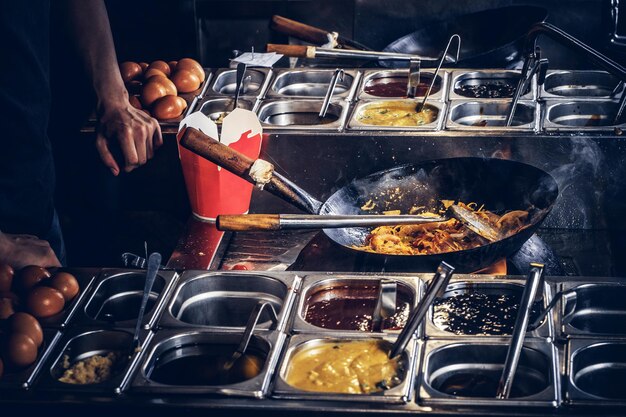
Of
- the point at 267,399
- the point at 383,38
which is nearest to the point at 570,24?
the point at 383,38

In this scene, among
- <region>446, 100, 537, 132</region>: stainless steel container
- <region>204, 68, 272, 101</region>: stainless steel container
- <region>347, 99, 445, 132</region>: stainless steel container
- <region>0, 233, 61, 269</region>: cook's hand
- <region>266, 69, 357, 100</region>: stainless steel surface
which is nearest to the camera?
<region>0, 233, 61, 269</region>: cook's hand

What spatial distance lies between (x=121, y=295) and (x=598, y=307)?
149 cm

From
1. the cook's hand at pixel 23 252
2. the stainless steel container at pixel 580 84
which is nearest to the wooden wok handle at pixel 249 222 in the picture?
the cook's hand at pixel 23 252

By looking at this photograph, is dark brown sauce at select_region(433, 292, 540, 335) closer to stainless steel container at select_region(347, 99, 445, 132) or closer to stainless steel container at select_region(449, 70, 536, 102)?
stainless steel container at select_region(347, 99, 445, 132)

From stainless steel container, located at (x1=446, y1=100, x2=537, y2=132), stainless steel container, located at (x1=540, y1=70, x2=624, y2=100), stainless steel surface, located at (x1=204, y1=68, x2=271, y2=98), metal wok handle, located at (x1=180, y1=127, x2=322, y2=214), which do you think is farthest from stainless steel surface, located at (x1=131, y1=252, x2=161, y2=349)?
stainless steel container, located at (x1=540, y1=70, x2=624, y2=100)

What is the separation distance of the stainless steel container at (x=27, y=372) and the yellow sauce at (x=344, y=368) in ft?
2.26

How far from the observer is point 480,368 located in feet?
7.32

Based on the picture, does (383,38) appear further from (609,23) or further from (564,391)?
(564,391)

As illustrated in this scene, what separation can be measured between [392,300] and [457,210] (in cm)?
80

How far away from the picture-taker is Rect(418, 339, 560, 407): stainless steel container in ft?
6.99

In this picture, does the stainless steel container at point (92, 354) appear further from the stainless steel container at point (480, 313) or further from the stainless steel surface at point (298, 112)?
the stainless steel surface at point (298, 112)

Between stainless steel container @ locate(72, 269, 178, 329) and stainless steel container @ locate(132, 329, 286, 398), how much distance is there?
0.63 ft

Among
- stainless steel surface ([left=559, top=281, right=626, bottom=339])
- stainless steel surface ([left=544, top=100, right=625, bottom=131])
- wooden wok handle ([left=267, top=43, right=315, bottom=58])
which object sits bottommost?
stainless steel surface ([left=559, top=281, right=626, bottom=339])

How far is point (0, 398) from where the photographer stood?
6.98 ft
